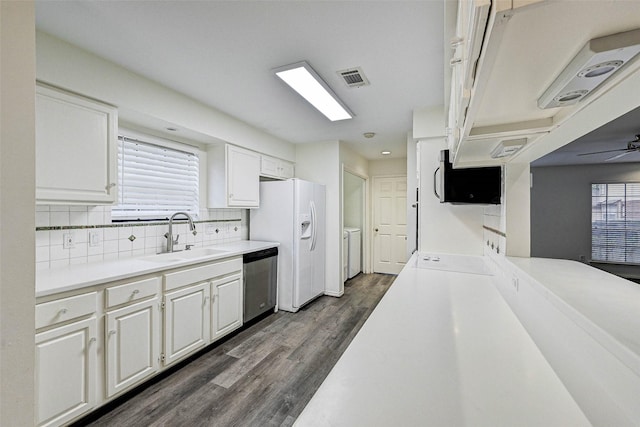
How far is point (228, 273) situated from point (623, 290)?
2.64 meters

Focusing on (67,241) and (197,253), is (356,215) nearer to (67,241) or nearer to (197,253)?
(197,253)

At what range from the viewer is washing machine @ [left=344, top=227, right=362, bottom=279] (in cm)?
500

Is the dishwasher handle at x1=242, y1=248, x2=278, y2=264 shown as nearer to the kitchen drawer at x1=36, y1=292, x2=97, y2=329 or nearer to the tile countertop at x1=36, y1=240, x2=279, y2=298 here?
the tile countertop at x1=36, y1=240, x2=279, y2=298

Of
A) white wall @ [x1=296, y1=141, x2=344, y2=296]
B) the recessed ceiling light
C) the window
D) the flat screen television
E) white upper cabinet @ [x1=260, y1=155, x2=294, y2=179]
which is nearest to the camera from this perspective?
the recessed ceiling light

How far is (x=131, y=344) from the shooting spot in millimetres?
1820

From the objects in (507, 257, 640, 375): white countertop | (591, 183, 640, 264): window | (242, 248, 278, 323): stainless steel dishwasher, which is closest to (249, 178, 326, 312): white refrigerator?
(242, 248, 278, 323): stainless steel dishwasher

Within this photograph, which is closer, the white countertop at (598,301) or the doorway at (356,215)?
the white countertop at (598,301)

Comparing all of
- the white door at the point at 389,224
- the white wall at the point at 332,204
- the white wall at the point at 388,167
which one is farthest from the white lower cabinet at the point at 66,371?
the white wall at the point at 388,167

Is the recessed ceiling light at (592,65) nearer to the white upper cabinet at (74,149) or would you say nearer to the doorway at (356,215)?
the white upper cabinet at (74,149)

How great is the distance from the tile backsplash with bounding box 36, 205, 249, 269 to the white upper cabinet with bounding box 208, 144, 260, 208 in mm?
398

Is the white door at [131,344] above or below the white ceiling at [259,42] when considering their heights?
below

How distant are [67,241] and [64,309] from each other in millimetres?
719

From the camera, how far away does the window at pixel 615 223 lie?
4.58 m

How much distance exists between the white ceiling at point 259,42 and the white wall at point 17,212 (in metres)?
0.90
